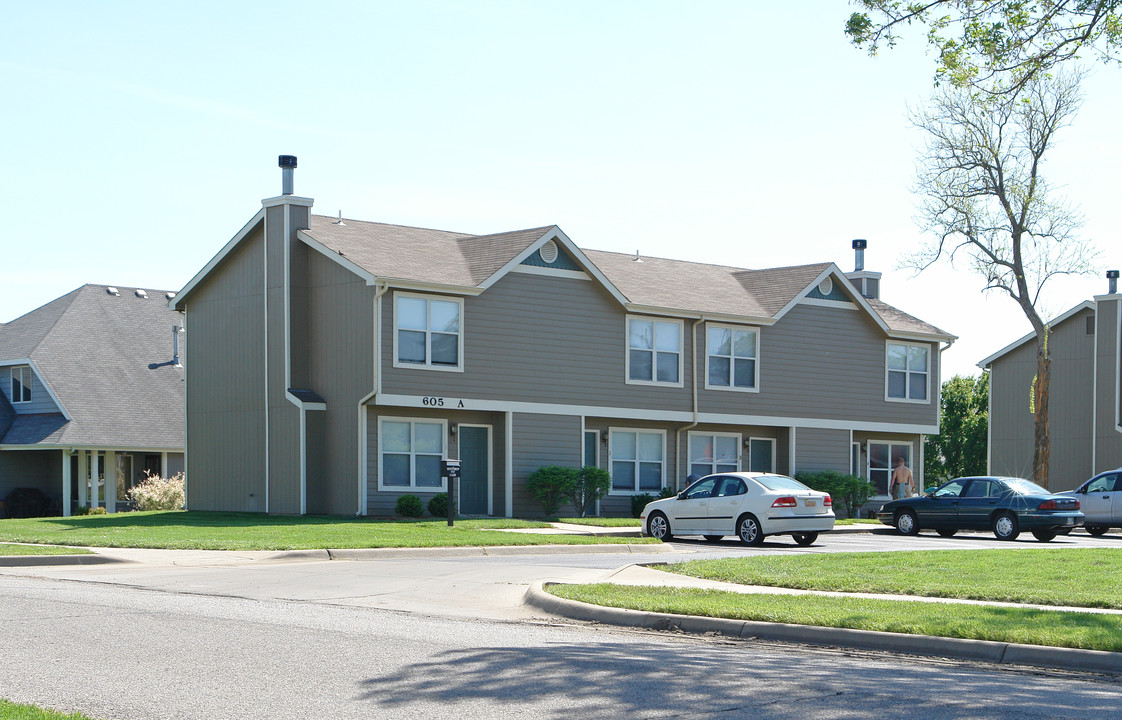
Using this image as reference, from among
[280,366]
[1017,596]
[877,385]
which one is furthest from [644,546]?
[877,385]

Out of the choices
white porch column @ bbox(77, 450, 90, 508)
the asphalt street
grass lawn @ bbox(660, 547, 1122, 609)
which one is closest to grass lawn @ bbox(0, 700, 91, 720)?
the asphalt street

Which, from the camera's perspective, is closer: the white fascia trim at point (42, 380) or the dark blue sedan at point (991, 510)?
the dark blue sedan at point (991, 510)

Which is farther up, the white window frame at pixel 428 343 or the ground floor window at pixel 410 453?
the white window frame at pixel 428 343

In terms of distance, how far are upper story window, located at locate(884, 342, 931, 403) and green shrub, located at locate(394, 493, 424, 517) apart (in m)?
16.0

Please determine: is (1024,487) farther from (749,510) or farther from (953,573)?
(953,573)

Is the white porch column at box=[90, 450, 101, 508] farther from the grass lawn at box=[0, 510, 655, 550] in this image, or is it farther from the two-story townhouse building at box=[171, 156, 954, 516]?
the grass lawn at box=[0, 510, 655, 550]

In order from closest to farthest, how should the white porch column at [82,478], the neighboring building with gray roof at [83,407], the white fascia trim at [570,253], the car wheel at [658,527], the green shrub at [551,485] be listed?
the car wheel at [658,527], the white fascia trim at [570,253], the green shrub at [551,485], the neighboring building with gray roof at [83,407], the white porch column at [82,478]

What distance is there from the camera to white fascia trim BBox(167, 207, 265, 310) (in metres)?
31.4

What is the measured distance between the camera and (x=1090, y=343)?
4300cm

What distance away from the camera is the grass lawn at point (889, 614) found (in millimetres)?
10789

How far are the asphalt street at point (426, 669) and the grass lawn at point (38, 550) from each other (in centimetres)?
439

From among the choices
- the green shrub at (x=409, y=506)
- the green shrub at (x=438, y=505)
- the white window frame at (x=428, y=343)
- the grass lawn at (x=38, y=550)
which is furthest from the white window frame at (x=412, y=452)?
the grass lawn at (x=38, y=550)

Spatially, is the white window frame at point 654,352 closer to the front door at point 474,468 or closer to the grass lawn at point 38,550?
the front door at point 474,468

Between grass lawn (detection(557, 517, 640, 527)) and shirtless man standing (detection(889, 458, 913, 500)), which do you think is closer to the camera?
grass lawn (detection(557, 517, 640, 527))
